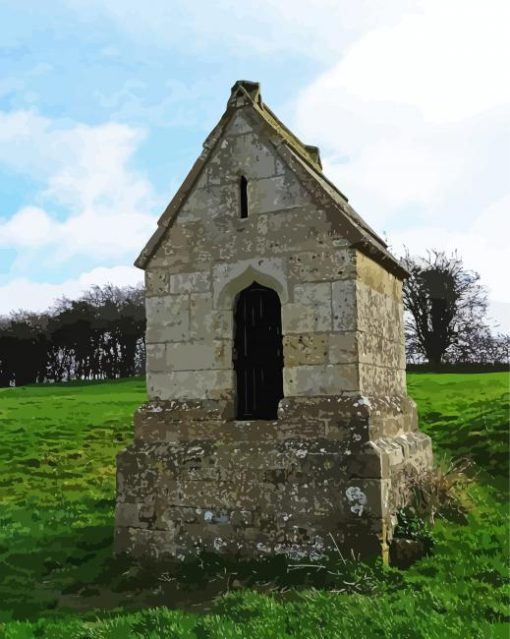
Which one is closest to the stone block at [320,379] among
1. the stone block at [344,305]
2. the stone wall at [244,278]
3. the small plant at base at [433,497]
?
the stone wall at [244,278]

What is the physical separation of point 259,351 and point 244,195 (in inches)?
74.0

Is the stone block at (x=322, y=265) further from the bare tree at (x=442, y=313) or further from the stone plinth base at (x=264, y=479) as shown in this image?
the bare tree at (x=442, y=313)

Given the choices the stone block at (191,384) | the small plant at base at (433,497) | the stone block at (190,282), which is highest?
the stone block at (190,282)

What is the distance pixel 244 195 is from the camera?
790 centimetres

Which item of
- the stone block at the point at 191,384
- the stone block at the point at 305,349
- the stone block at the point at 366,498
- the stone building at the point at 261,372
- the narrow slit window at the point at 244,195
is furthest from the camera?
the narrow slit window at the point at 244,195

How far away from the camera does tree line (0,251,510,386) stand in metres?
36.5

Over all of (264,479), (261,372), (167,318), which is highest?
(167,318)

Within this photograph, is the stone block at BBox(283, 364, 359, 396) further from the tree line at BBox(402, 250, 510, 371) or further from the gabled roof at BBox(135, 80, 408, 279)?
the tree line at BBox(402, 250, 510, 371)

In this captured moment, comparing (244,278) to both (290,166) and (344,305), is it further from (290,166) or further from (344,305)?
(290,166)

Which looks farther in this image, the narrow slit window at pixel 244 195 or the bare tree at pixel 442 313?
the bare tree at pixel 442 313

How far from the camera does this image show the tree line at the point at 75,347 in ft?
144

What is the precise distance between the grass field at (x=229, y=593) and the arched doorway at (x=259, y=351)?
2.36 meters

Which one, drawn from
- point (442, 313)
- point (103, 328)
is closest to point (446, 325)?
point (442, 313)

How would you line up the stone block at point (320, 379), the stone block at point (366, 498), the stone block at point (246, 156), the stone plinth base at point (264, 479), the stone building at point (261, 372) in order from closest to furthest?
the stone block at point (366, 498), the stone plinth base at point (264, 479), the stone building at point (261, 372), the stone block at point (320, 379), the stone block at point (246, 156)
